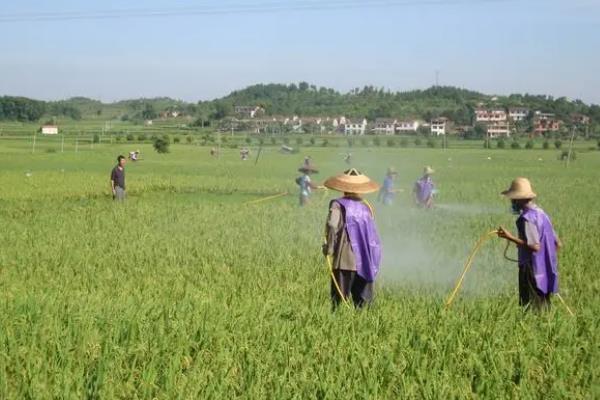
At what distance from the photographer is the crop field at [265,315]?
529cm

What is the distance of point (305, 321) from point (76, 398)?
2.56 metres

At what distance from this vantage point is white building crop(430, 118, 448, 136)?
10449 cm

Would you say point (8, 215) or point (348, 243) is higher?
point (348, 243)

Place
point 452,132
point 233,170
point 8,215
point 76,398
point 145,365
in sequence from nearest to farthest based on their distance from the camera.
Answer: point 76,398, point 145,365, point 8,215, point 233,170, point 452,132

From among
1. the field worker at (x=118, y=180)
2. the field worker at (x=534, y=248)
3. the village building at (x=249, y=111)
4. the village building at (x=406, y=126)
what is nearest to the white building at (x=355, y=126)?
the village building at (x=406, y=126)

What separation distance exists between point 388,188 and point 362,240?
13.4m

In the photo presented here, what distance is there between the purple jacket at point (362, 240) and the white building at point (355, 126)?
3818 inches

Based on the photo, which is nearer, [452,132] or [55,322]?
[55,322]

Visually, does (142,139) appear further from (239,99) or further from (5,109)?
(239,99)

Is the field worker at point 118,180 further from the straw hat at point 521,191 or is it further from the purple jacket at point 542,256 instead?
the purple jacket at point 542,256

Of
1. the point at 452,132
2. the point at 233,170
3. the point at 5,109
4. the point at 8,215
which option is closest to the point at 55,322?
the point at 8,215

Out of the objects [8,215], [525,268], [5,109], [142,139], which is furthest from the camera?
[5,109]

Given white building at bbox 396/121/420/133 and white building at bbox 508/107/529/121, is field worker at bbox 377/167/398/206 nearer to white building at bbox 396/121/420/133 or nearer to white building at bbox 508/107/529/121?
white building at bbox 396/121/420/133

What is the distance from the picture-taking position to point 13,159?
147ft
